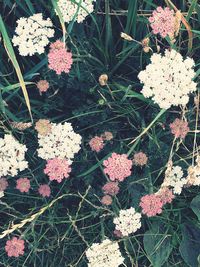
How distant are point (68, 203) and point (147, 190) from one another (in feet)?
1.24

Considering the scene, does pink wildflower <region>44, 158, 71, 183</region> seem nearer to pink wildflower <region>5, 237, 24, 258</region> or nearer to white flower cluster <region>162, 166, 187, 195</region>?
pink wildflower <region>5, 237, 24, 258</region>

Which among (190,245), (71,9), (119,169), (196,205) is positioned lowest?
(190,245)

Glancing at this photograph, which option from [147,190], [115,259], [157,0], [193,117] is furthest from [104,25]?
[115,259]

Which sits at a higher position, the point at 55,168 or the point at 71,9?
the point at 71,9

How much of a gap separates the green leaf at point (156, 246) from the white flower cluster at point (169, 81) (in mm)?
528

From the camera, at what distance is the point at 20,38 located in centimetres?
171

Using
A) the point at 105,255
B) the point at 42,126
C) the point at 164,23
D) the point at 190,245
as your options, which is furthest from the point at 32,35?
the point at 190,245

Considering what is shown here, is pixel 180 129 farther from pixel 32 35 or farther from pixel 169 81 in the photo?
pixel 32 35

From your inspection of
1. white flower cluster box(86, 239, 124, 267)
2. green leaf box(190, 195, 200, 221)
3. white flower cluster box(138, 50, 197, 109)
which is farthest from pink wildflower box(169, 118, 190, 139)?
white flower cluster box(86, 239, 124, 267)

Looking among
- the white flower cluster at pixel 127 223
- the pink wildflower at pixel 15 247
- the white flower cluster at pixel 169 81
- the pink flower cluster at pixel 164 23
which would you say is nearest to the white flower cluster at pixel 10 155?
the pink wildflower at pixel 15 247

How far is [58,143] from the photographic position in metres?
1.71

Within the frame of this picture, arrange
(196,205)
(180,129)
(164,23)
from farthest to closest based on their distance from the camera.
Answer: (196,205), (180,129), (164,23)

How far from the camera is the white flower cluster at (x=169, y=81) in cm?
158

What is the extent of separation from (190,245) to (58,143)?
63 centimetres
